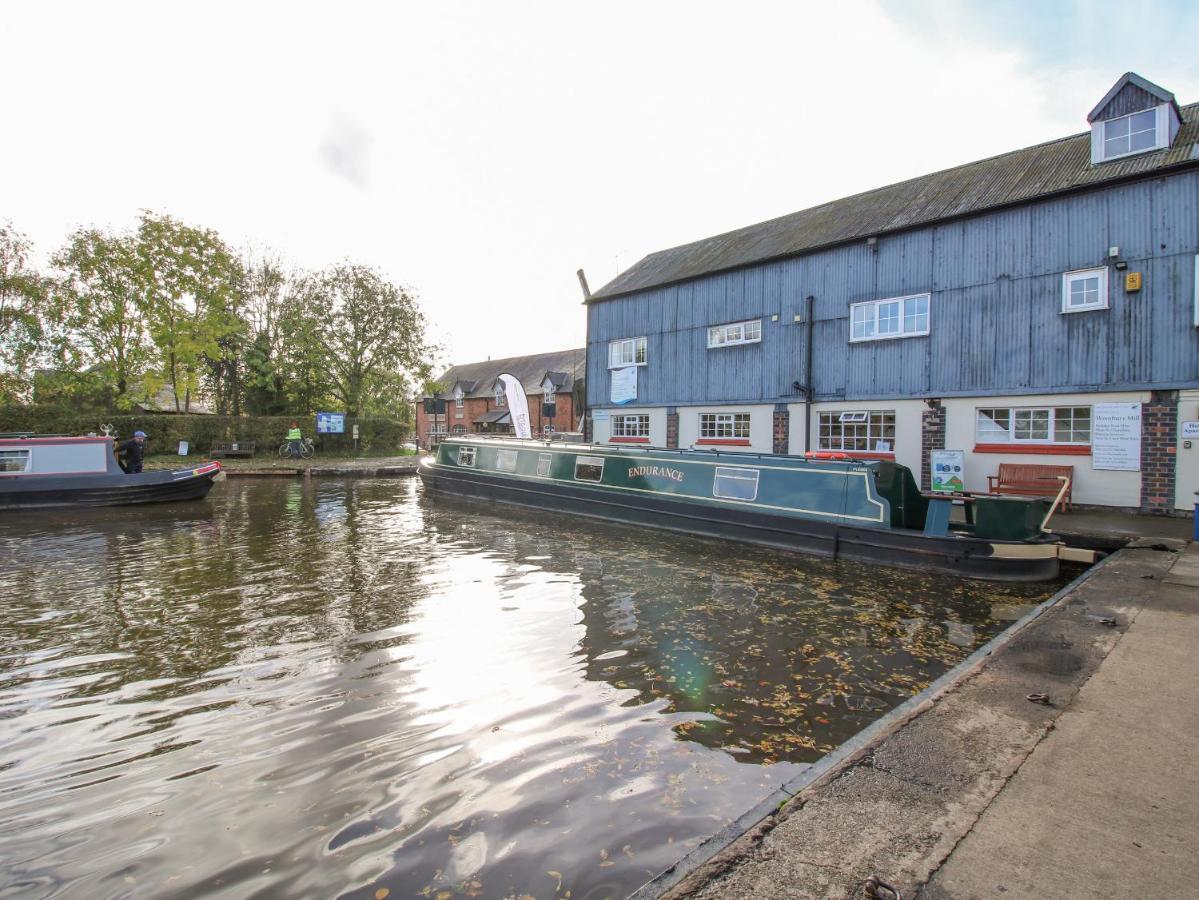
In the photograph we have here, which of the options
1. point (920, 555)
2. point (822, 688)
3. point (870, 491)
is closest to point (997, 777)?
point (822, 688)

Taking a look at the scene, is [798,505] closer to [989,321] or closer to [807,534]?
[807,534]

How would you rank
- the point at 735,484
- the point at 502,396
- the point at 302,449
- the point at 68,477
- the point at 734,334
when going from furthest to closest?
the point at 502,396 < the point at 302,449 < the point at 734,334 < the point at 68,477 < the point at 735,484

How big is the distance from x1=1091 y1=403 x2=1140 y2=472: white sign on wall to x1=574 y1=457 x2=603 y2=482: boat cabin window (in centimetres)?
910

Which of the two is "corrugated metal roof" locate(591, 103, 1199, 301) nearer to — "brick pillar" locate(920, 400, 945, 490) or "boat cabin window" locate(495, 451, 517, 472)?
"brick pillar" locate(920, 400, 945, 490)

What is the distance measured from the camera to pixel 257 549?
895 centimetres

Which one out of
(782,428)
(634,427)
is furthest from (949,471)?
(634,427)

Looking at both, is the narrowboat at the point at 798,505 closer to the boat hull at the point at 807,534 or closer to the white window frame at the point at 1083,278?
the boat hull at the point at 807,534

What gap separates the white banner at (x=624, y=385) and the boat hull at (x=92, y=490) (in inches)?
473

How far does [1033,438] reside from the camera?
11797 millimetres

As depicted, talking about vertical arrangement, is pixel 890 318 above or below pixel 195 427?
above

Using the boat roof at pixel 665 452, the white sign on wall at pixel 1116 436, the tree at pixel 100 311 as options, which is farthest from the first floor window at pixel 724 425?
the tree at pixel 100 311

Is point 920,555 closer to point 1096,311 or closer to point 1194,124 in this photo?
point 1096,311

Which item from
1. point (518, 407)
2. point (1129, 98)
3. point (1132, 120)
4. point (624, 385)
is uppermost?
point (1129, 98)

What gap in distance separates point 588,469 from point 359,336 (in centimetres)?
1976
